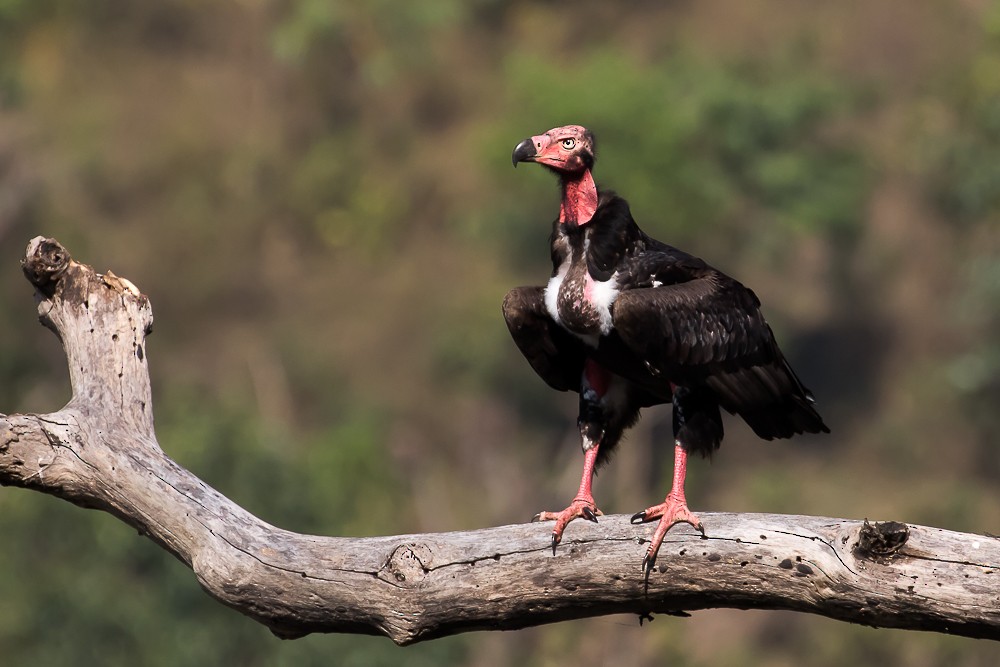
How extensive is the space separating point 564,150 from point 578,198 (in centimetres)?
26

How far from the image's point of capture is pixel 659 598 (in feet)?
24.8

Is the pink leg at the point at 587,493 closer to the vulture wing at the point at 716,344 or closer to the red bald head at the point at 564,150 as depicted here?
the vulture wing at the point at 716,344

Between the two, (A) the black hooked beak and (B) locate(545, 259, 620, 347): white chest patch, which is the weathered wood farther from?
(A) the black hooked beak

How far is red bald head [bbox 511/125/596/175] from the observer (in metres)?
9.23

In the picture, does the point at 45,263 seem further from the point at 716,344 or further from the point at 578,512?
the point at 716,344

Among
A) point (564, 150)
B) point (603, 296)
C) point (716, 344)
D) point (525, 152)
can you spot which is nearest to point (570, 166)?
point (564, 150)

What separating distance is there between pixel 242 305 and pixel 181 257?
2.55 metres

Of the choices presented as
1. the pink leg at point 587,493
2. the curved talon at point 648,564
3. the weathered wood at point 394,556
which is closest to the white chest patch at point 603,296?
the pink leg at point 587,493

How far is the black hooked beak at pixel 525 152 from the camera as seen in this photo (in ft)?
29.5

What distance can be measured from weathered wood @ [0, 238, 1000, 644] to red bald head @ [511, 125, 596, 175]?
7.16 ft

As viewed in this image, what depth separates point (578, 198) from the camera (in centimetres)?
925

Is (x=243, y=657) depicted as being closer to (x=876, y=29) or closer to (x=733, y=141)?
(x=733, y=141)

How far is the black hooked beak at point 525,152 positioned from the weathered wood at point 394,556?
2081mm

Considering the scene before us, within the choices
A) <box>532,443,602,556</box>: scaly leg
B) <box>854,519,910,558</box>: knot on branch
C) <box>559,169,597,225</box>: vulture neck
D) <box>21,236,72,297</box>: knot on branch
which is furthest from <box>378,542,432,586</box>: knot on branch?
<box>559,169,597,225</box>: vulture neck
